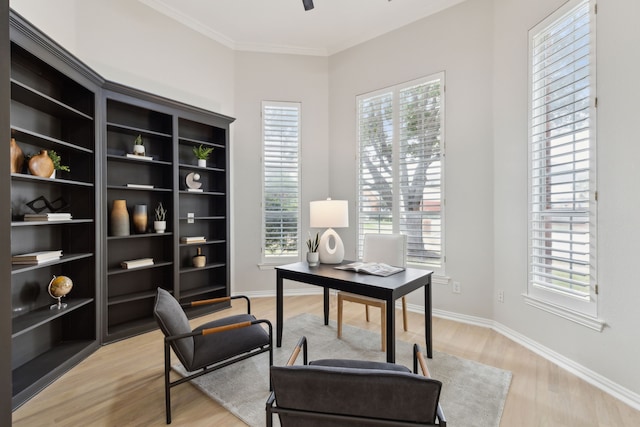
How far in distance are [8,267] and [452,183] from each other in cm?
372

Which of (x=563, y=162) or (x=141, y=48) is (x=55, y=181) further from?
(x=563, y=162)

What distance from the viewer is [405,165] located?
3824 mm

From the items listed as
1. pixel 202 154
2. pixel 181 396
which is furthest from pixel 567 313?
pixel 202 154

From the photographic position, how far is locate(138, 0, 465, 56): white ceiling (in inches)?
140

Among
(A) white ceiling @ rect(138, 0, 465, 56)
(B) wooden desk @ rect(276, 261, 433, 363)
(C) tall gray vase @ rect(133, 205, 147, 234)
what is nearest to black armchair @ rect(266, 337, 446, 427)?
(B) wooden desk @ rect(276, 261, 433, 363)

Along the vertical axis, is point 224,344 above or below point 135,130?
below

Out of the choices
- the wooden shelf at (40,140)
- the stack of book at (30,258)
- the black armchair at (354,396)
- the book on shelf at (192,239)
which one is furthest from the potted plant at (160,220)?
the black armchair at (354,396)

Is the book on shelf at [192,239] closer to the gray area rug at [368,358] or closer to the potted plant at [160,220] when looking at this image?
the potted plant at [160,220]

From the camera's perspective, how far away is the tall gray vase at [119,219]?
2965 mm

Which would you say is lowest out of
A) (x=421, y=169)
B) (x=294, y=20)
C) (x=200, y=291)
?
(x=200, y=291)

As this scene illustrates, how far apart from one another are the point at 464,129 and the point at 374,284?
225 cm

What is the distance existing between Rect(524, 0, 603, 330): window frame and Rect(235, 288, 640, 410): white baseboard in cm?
34

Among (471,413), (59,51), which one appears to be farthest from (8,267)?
(471,413)

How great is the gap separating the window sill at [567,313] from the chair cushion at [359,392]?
1996 millimetres
